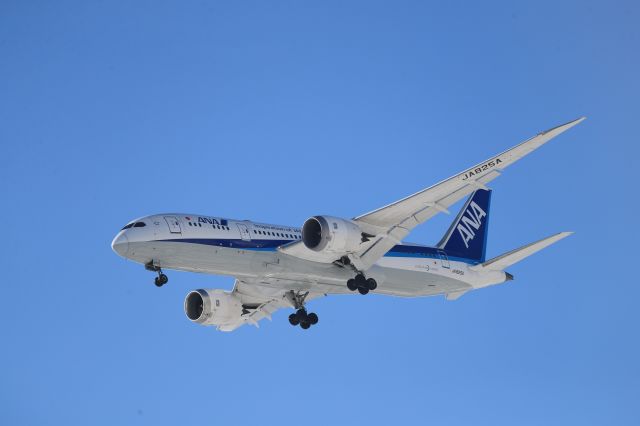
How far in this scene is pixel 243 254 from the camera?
37.2m

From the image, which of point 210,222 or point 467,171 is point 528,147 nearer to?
point 467,171

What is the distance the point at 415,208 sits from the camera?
123 ft

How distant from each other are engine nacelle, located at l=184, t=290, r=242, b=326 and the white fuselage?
404 cm

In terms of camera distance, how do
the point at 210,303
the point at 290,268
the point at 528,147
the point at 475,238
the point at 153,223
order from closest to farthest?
the point at 528,147
the point at 153,223
the point at 290,268
the point at 210,303
the point at 475,238

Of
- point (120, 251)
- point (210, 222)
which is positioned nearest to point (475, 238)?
point (210, 222)

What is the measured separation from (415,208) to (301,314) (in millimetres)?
8681

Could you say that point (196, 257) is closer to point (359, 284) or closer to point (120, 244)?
point (120, 244)

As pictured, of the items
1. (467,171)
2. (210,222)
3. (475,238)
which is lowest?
(210,222)

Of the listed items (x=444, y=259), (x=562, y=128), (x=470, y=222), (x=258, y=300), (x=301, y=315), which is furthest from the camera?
(x=470, y=222)

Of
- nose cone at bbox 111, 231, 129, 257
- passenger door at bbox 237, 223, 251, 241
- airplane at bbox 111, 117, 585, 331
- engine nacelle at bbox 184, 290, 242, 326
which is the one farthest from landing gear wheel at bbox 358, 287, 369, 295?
nose cone at bbox 111, 231, 129, 257

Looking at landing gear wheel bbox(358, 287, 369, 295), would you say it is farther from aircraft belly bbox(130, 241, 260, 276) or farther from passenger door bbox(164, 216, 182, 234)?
passenger door bbox(164, 216, 182, 234)

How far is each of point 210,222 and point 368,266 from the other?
7.55 metres

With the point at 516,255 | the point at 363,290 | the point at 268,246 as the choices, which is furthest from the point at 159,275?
the point at 516,255

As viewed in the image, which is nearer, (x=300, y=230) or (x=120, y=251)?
(x=120, y=251)
